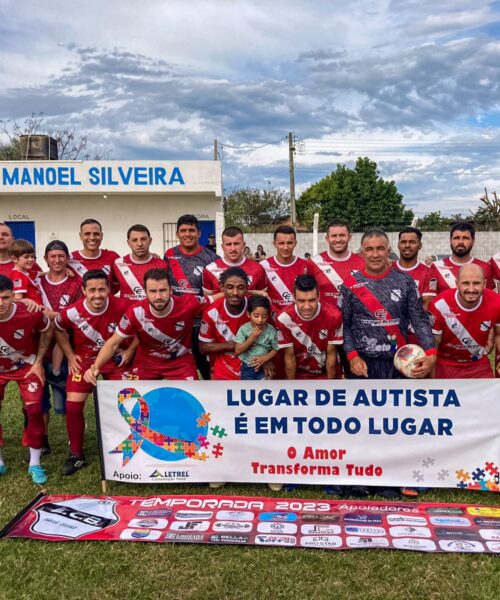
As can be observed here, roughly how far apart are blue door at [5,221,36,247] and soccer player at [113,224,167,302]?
43.3ft

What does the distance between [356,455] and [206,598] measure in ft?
5.94

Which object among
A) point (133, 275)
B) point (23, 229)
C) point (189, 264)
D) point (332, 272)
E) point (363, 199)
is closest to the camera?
point (332, 272)

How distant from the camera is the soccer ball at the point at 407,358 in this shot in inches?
177

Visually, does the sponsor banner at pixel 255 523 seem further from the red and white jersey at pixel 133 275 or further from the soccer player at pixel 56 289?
the red and white jersey at pixel 133 275

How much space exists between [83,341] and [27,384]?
64cm

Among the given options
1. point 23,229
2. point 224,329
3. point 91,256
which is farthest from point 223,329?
point 23,229

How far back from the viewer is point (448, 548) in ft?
11.8

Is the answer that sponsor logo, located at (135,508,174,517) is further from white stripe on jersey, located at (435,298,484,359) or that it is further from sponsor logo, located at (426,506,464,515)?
white stripe on jersey, located at (435,298,484,359)

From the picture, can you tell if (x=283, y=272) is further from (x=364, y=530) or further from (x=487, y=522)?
(x=487, y=522)

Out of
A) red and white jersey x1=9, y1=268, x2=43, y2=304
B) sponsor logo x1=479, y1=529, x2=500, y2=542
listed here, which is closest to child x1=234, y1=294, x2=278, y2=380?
sponsor logo x1=479, y1=529, x2=500, y2=542

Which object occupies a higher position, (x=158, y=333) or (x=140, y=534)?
(x=158, y=333)

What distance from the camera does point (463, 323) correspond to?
4816 millimetres

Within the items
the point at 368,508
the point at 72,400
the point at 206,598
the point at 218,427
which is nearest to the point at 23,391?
the point at 72,400

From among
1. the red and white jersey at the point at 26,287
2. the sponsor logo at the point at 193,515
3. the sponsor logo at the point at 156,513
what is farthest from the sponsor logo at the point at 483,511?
the red and white jersey at the point at 26,287
